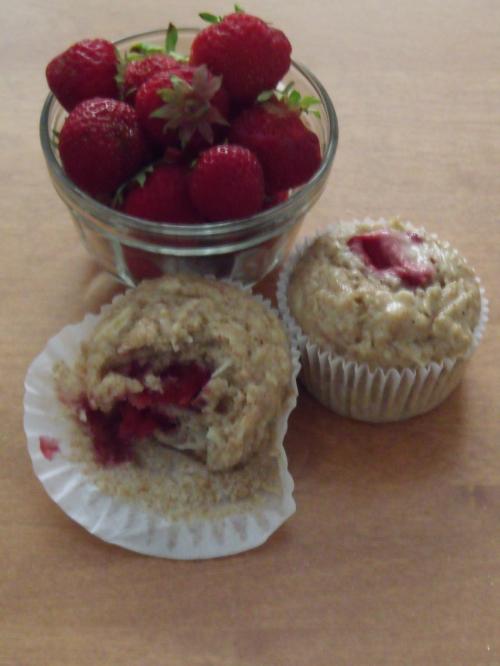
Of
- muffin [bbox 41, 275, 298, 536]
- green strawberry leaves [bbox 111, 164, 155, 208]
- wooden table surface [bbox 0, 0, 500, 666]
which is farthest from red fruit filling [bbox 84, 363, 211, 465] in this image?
green strawberry leaves [bbox 111, 164, 155, 208]

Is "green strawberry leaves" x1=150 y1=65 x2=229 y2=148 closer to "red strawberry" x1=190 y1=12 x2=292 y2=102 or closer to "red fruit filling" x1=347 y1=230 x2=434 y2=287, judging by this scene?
"red strawberry" x1=190 y1=12 x2=292 y2=102

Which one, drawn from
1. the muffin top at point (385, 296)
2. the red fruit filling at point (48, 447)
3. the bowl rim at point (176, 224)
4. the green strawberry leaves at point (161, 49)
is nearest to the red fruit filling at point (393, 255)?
the muffin top at point (385, 296)

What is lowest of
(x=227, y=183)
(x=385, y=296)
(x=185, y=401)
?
(x=185, y=401)

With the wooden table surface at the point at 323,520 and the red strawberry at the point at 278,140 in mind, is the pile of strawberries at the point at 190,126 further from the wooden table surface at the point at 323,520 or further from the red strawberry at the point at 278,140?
the wooden table surface at the point at 323,520

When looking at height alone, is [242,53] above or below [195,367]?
above

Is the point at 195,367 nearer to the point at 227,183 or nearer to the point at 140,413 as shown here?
the point at 140,413

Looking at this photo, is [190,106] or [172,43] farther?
[172,43]

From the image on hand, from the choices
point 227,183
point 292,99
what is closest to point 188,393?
point 227,183
